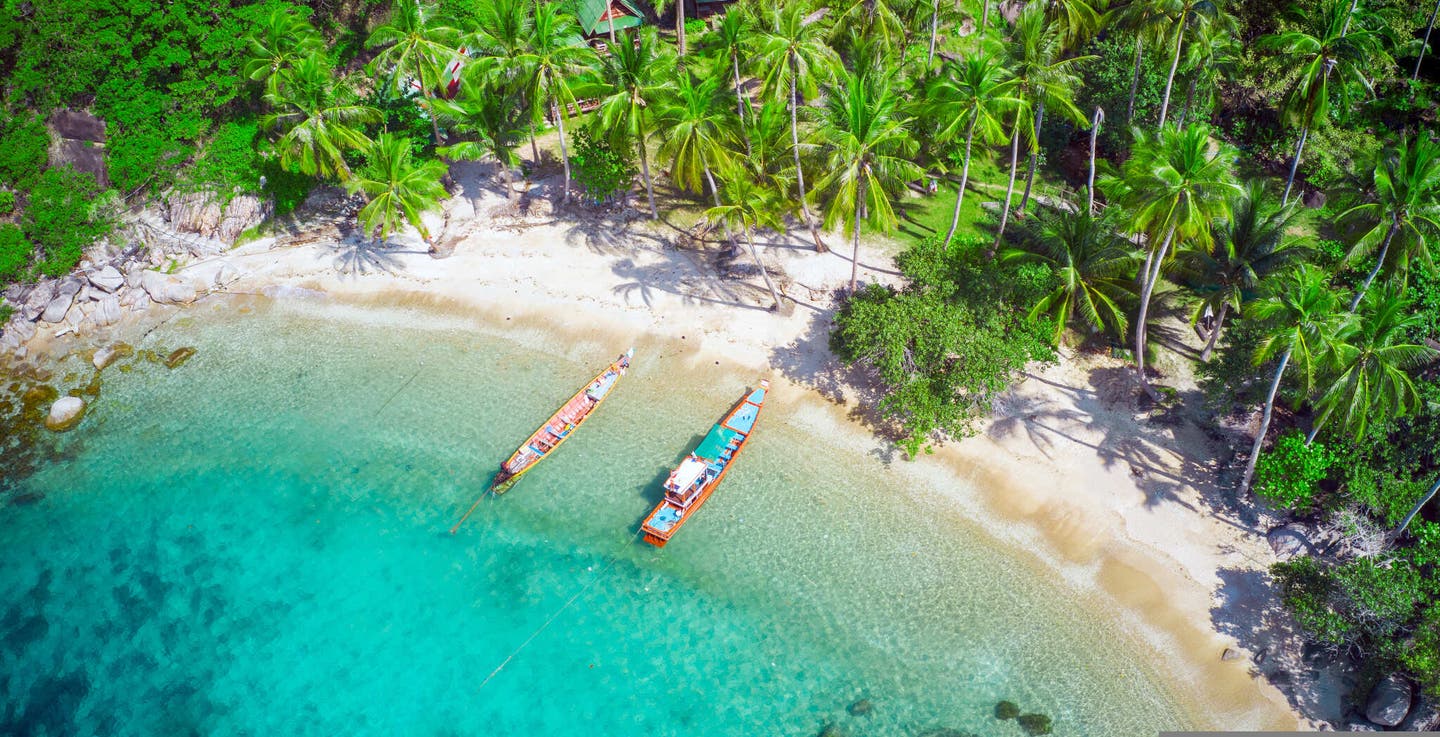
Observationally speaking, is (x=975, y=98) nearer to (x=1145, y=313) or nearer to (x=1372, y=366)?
(x=1145, y=313)

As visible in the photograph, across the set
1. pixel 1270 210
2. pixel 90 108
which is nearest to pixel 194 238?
pixel 90 108

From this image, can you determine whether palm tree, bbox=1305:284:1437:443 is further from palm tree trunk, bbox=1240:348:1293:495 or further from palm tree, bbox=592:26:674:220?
palm tree, bbox=592:26:674:220

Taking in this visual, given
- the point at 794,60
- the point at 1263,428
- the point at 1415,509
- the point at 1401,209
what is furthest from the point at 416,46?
the point at 1415,509

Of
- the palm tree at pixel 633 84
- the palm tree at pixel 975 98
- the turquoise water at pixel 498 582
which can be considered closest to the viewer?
the turquoise water at pixel 498 582

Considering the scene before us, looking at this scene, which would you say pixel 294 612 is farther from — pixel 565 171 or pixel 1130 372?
pixel 1130 372

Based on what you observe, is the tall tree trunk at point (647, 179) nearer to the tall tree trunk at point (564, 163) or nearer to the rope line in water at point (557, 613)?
the tall tree trunk at point (564, 163)

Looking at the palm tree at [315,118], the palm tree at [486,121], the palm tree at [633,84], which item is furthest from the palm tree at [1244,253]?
the palm tree at [315,118]
